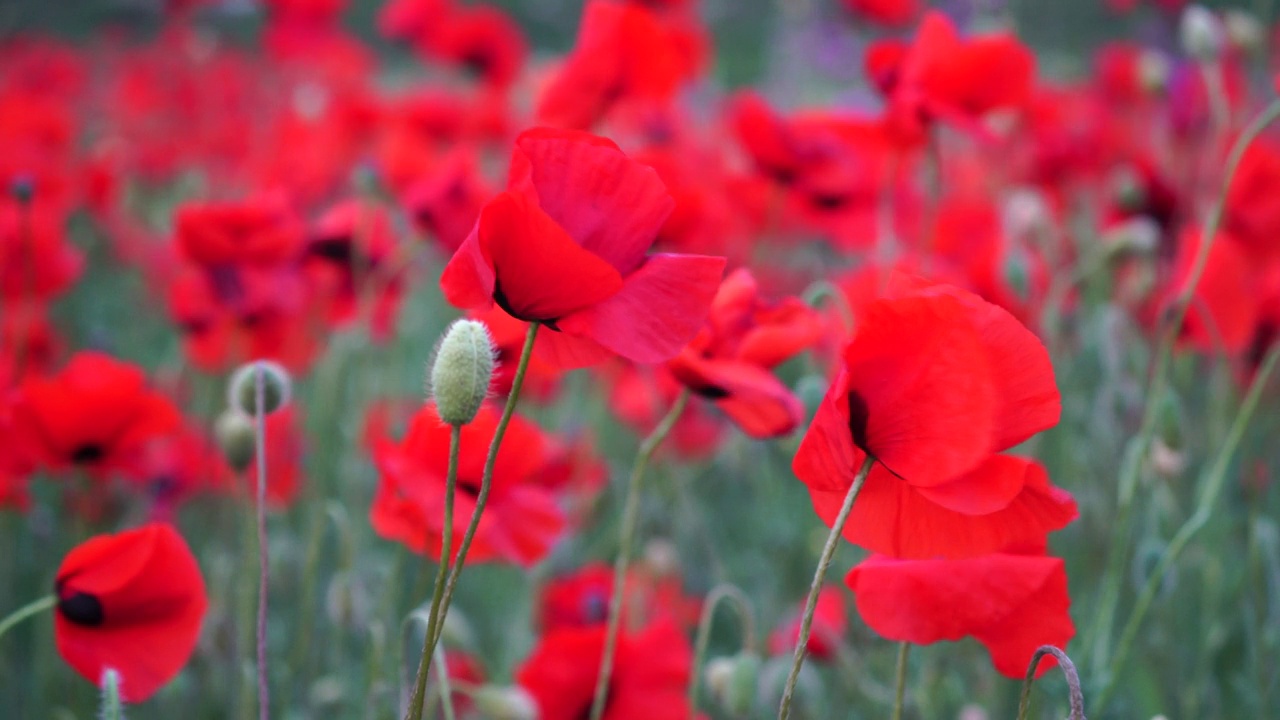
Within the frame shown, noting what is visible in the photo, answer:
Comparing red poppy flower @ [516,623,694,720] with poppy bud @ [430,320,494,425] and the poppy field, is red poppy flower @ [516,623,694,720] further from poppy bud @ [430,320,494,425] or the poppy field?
poppy bud @ [430,320,494,425]

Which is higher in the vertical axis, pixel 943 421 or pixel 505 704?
pixel 943 421

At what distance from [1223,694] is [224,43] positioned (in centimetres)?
628

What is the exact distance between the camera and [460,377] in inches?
28.1

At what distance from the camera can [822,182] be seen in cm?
201

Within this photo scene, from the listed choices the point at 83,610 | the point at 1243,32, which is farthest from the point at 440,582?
the point at 1243,32

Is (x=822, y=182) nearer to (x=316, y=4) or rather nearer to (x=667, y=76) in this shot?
(x=667, y=76)

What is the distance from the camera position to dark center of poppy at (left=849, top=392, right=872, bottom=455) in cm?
76

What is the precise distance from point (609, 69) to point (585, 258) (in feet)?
3.60

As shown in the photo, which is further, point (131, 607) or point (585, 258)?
point (131, 607)

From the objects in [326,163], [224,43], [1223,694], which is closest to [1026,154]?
[1223,694]

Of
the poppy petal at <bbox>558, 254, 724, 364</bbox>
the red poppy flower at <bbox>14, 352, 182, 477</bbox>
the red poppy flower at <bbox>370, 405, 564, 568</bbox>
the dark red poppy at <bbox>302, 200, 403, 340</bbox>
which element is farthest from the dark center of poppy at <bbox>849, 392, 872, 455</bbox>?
the dark red poppy at <bbox>302, 200, 403, 340</bbox>

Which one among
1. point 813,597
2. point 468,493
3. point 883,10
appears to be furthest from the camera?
point 883,10

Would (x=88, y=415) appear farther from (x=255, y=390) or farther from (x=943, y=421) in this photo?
(x=943, y=421)

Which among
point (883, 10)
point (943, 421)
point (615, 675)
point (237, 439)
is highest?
point (943, 421)
